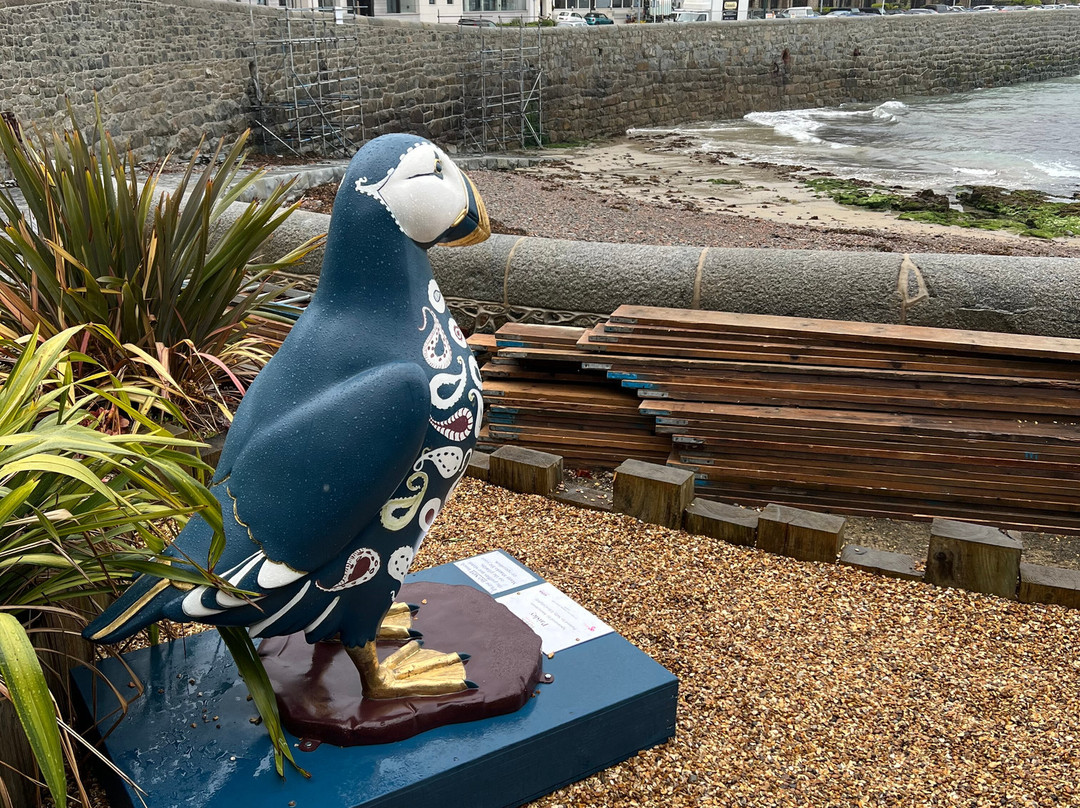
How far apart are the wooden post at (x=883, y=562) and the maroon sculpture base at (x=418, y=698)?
1.50 m

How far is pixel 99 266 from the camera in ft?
12.6

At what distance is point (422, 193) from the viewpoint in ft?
7.05

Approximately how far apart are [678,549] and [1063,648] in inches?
53.2

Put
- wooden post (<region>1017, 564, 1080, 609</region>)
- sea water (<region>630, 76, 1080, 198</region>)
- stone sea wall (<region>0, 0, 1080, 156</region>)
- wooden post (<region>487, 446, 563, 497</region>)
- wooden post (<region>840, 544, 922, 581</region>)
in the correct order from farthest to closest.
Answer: sea water (<region>630, 76, 1080, 198</region>) < stone sea wall (<region>0, 0, 1080, 156</region>) < wooden post (<region>487, 446, 563, 497</region>) < wooden post (<region>840, 544, 922, 581</region>) < wooden post (<region>1017, 564, 1080, 609</region>)

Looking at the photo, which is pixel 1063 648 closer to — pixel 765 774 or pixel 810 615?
pixel 810 615

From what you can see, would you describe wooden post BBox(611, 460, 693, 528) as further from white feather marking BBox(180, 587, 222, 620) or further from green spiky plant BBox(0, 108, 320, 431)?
white feather marking BBox(180, 587, 222, 620)

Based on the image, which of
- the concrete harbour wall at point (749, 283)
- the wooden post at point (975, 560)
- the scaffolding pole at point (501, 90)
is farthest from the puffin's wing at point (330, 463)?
the scaffolding pole at point (501, 90)

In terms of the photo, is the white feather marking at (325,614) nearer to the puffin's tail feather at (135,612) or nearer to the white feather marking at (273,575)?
the white feather marking at (273,575)

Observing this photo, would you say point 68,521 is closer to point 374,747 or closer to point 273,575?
point 273,575

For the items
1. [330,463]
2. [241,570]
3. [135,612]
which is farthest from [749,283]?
[135,612]

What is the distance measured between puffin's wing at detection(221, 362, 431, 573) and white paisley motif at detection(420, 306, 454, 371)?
0.13 metres

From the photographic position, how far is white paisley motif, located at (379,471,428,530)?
2.19m

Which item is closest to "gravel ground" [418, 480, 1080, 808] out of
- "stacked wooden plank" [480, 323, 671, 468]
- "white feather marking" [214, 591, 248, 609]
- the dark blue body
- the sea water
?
"stacked wooden plank" [480, 323, 671, 468]

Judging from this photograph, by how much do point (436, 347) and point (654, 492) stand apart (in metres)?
1.87
